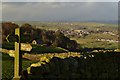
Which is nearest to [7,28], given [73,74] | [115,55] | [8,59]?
[8,59]

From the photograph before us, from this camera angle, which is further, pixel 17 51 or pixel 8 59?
pixel 8 59

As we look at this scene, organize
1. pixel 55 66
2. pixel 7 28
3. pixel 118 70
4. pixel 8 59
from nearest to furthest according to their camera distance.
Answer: pixel 55 66 → pixel 118 70 → pixel 8 59 → pixel 7 28

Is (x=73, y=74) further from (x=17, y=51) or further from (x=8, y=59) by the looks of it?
(x=8, y=59)

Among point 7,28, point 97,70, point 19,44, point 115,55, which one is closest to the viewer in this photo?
point 19,44

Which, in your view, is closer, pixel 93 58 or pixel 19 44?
pixel 19 44

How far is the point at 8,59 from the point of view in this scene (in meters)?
20.0

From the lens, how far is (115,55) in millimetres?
14203

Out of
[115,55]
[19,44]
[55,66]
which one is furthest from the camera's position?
[115,55]

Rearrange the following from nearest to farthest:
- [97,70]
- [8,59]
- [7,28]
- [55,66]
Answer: [55,66]
[97,70]
[8,59]
[7,28]

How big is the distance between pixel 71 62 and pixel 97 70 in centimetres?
161

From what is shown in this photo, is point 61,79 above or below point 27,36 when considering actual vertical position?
below

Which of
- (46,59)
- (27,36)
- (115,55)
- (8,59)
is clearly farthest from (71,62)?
(8,59)

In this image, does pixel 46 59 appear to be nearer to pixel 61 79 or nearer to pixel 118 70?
pixel 61 79

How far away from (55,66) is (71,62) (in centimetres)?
105
